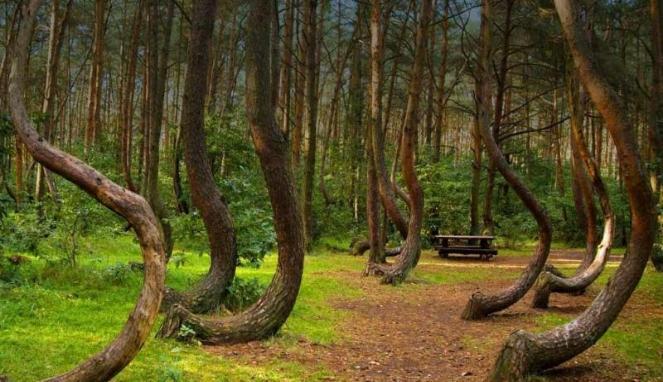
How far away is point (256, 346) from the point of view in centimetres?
659

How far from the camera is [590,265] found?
10.9 meters

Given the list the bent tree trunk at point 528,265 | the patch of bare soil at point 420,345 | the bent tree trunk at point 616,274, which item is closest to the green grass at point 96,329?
the patch of bare soil at point 420,345

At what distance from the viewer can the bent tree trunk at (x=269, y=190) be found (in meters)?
6.75

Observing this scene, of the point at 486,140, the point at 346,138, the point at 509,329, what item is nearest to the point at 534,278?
the point at 509,329

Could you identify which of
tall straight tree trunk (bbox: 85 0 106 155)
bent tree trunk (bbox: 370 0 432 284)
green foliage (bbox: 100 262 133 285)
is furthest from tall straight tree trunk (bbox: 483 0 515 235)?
green foliage (bbox: 100 262 133 285)

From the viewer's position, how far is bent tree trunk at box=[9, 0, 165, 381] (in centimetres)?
386

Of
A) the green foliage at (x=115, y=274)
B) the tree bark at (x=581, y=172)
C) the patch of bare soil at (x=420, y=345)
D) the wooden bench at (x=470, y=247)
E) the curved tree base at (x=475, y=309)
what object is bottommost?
the patch of bare soil at (x=420, y=345)

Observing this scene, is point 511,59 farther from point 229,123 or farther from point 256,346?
point 256,346

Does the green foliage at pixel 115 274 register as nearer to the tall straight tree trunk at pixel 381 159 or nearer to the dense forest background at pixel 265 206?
the dense forest background at pixel 265 206

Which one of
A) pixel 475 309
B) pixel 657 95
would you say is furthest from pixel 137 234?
pixel 657 95

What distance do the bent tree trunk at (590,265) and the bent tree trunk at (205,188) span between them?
5261mm

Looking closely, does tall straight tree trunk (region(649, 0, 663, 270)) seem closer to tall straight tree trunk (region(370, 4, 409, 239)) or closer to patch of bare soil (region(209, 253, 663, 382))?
patch of bare soil (region(209, 253, 663, 382))

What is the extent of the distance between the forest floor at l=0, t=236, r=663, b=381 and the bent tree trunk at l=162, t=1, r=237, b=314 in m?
1.08

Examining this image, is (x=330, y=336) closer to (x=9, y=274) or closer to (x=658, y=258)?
(x=9, y=274)
